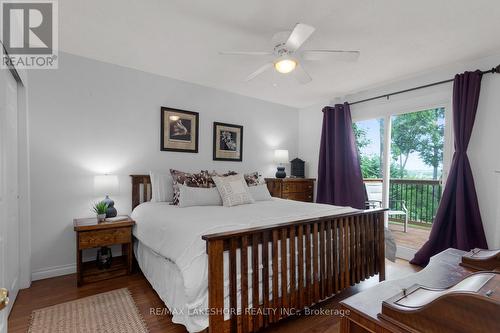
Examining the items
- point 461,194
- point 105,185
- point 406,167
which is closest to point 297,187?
point 406,167

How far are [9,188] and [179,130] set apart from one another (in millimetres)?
1902

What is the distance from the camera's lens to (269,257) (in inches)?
68.6

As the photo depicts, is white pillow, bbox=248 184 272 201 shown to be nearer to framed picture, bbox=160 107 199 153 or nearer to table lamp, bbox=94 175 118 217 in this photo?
framed picture, bbox=160 107 199 153

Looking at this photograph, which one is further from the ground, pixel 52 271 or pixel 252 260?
pixel 252 260

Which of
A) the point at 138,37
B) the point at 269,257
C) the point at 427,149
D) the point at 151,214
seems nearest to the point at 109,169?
the point at 151,214

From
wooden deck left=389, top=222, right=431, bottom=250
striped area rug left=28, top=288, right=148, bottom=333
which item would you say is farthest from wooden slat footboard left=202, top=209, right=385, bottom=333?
wooden deck left=389, top=222, right=431, bottom=250

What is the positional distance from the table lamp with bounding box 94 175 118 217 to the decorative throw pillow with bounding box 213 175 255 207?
112 centimetres

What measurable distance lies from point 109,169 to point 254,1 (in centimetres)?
246

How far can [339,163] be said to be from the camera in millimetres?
4055

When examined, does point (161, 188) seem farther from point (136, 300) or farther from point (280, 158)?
point (280, 158)

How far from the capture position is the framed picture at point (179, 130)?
11.1 feet

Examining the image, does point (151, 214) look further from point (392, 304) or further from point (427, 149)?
point (427, 149)

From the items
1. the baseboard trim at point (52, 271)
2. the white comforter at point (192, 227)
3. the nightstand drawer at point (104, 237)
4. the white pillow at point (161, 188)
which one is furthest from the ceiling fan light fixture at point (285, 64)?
the baseboard trim at point (52, 271)
